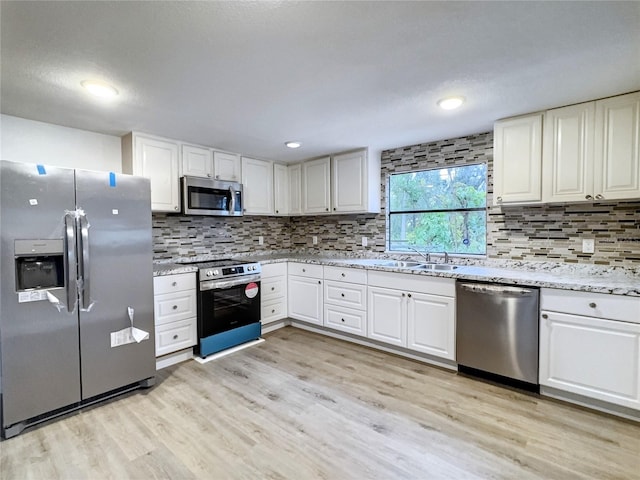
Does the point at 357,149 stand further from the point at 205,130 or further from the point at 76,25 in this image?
the point at 76,25

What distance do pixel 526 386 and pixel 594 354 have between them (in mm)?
554

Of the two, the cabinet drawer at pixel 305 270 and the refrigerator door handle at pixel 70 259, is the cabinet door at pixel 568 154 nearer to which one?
the cabinet drawer at pixel 305 270

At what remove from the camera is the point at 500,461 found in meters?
1.71

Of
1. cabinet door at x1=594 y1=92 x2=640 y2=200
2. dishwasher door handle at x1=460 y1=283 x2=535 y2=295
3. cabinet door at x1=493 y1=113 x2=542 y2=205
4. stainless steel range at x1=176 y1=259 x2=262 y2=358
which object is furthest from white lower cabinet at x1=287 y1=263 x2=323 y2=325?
cabinet door at x1=594 y1=92 x2=640 y2=200

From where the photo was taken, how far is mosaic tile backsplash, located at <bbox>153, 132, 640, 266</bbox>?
2.49 meters

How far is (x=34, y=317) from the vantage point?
200 cm

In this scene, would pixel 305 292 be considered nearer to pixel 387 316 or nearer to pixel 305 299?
pixel 305 299

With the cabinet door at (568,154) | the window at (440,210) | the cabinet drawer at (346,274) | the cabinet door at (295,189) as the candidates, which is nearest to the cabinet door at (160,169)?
the cabinet door at (295,189)

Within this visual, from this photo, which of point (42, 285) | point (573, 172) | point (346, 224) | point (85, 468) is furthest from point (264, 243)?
point (573, 172)

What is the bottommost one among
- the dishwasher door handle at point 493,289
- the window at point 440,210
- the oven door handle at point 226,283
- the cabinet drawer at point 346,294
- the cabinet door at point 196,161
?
the cabinet drawer at point 346,294

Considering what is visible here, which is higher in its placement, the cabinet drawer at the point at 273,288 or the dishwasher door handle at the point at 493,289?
the dishwasher door handle at the point at 493,289

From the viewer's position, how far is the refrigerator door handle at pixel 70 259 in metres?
2.08

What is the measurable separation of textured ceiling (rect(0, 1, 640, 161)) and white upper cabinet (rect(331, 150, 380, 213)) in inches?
37.4

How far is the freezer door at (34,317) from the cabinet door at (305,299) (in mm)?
2204
